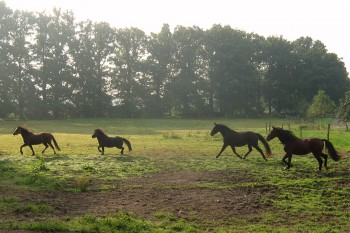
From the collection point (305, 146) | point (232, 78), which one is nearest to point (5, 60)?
point (232, 78)

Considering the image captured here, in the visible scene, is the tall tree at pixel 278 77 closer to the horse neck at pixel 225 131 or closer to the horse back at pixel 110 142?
the horse neck at pixel 225 131

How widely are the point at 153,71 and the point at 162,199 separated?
2620 inches

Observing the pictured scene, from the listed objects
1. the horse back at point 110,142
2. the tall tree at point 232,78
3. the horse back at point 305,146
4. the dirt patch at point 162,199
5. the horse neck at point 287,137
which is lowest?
the dirt patch at point 162,199

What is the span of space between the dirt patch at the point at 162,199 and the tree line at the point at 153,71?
56081 millimetres

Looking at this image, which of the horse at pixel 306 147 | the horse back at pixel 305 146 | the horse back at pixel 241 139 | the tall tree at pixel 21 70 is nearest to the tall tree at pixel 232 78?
the tall tree at pixel 21 70

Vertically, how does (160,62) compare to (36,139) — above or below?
above

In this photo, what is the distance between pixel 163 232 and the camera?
8031mm

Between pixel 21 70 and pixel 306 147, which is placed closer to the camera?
pixel 306 147

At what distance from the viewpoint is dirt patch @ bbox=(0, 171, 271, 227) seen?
9.62 meters

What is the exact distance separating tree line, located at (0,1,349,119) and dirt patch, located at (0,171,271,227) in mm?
56081

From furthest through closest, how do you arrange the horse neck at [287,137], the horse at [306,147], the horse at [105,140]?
the horse at [105,140], the horse neck at [287,137], the horse at [306,147]

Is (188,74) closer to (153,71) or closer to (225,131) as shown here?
(153,71)

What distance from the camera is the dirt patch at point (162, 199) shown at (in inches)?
379

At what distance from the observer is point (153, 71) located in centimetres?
7650
